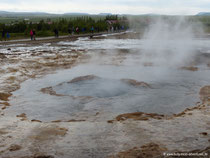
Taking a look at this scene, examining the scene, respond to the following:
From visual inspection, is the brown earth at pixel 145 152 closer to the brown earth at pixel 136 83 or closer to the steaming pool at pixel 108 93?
the steaming pool at pixel 108 93

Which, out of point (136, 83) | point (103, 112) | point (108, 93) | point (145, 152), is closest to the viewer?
point (145, 152)

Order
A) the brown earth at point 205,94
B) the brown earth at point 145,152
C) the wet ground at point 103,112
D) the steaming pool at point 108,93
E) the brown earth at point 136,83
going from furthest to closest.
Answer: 1. the brown earth at point 136,83
2. the brown earth at point 205,94
3. the steaming pool at point 108,93
4. the wet ground at point 103,112
5. the brown earth at point 145,152

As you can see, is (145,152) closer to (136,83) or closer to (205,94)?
(205,94)

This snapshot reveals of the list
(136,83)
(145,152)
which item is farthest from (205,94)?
(145,152)

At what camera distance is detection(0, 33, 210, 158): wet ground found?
4.40 m

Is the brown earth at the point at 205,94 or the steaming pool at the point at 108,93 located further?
the brown earth at the point at 205,94

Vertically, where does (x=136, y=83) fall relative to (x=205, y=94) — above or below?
above

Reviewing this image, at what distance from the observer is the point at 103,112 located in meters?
Result: 6.13

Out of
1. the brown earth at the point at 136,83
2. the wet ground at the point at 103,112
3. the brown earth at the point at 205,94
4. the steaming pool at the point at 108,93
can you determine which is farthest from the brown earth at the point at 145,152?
the brown earth at the point at 136,83

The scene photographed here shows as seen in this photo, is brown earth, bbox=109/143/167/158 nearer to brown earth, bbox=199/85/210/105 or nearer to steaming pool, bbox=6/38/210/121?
steaming pool, bbox=6/38/210/121

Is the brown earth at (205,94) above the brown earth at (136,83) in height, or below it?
below

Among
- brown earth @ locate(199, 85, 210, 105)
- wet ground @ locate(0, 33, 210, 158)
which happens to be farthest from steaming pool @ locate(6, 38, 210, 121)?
brown earth @ locate(199, 85, 210, 105)

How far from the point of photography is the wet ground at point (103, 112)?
440 cm

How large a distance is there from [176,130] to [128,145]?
116 cm
